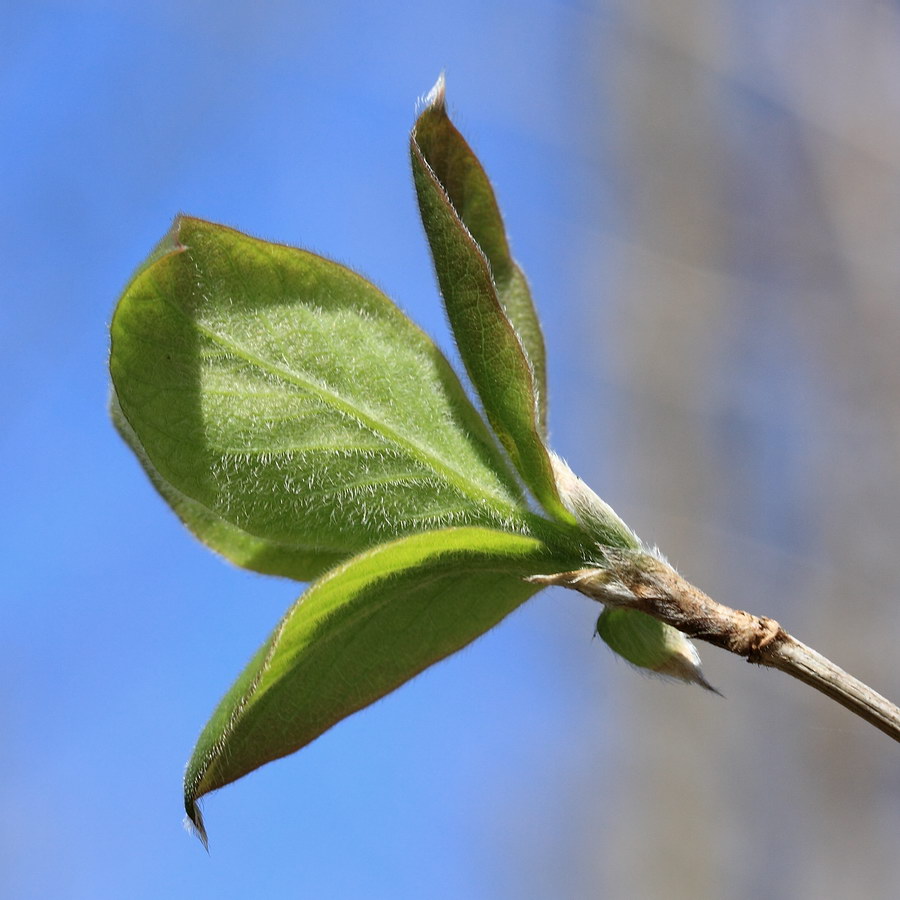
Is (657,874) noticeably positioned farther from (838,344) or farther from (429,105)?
A: (429,105)

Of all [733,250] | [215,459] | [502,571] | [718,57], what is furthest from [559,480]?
[718,57]

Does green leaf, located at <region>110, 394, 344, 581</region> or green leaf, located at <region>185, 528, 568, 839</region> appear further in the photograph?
green leaf, located at <region>110, 394, 344, 581</region>

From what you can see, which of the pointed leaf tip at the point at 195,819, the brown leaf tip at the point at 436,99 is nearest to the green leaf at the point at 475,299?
the brown leaf tip at the point at 436,99

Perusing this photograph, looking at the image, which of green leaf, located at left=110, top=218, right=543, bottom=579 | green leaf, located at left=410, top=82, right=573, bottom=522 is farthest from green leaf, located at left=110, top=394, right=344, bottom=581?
green leaf, located at left=410, top=82, right=573, bottom=522

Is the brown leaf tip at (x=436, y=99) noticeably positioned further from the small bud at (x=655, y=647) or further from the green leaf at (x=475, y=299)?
the small bud at (x=655, y=647)

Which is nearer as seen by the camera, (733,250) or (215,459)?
(215,459)

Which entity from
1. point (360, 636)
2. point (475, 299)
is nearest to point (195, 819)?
point (360, 636)

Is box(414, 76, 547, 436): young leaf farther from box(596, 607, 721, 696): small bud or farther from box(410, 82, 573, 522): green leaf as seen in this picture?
box(596, 607, 721, 696): small bud
